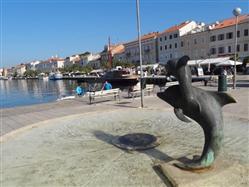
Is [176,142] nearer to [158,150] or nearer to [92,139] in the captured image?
[158,150]

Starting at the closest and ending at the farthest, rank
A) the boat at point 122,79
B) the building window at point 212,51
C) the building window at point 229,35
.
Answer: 1. the boat at point 122,79
2. the building window at point 229,35
3. the building window at point 212,51

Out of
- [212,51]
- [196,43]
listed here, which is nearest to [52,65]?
[196,43]

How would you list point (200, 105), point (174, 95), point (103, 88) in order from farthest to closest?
point (103, 88) → point (174, 95) → point (200, 105)

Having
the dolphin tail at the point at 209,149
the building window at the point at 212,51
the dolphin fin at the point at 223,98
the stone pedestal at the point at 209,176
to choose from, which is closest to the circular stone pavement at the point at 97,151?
the stone pedestal at the point at 209,176

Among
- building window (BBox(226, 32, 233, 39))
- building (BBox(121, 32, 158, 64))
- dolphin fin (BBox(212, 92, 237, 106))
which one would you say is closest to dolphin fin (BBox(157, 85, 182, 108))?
dolphin fin (BBox(212, 92, 237, 106))

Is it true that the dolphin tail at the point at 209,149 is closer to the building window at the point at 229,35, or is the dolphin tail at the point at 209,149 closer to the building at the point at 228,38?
the building at the point at 228,38

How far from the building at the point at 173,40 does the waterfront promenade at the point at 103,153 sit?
65.1 m

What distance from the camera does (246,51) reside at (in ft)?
180

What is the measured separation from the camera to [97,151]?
591 cm

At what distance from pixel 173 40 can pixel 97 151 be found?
7323cm

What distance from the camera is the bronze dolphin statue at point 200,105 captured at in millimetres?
4266

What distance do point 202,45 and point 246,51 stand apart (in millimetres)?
12988

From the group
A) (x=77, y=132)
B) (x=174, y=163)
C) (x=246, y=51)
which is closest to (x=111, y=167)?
(x=174, y=163)

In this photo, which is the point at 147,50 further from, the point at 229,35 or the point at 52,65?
the point at 52,65
